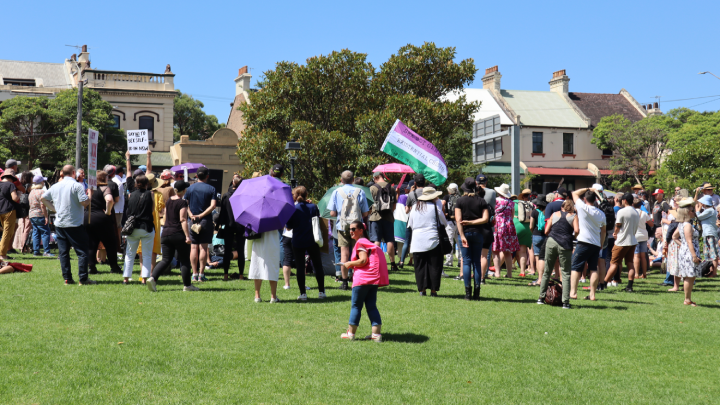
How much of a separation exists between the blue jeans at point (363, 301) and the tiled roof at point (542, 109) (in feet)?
153

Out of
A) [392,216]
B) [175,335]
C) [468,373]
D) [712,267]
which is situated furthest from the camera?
[712,267]

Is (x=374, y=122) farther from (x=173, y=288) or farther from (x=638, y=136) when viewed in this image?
(x=638, y=136)

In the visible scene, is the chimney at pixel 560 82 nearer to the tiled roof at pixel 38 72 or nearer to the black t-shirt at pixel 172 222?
the tiled roof at pixel 38 72

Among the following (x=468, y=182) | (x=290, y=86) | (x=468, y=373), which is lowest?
(x=468, y=373)

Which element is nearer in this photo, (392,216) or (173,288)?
(173,288)

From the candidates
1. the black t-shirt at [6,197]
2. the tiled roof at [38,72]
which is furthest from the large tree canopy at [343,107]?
the tiled roof at [38,72]

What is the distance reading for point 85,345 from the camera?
6402 millimetres

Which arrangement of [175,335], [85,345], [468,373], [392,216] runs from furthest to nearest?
[392,216]
[175,335]
[85,345]
[468,373]

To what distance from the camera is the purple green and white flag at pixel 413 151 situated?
15477 millimetres

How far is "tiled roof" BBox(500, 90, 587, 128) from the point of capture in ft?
173

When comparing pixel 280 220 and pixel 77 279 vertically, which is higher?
pixel 280 220

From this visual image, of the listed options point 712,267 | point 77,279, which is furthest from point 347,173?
point 712,267

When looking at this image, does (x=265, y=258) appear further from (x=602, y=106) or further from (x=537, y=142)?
(x=602, y=106)

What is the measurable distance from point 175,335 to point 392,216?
23.0 feet
